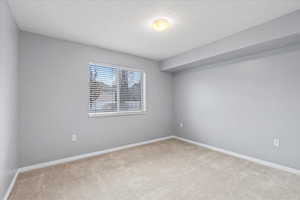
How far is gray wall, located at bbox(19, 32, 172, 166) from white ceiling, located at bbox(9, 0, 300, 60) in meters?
0.30

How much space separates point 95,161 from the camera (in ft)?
8.59

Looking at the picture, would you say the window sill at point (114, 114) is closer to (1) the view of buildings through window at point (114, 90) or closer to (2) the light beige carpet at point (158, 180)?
(1) the view of buildings through window at point (114, 90)

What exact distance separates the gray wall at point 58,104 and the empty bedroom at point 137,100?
2cm

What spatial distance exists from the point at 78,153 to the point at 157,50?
282 centimetres

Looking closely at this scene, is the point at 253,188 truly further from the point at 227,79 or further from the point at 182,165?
the point at 227,79

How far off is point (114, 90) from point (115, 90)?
1.0 inches

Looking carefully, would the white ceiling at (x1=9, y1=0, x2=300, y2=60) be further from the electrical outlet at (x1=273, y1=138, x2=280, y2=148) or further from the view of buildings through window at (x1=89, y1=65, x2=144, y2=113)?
the electrical outlet at (x1=273, y1=138, x2=280, y2=148)

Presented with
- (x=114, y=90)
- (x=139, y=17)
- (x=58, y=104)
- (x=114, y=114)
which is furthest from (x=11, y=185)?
(x=139, y=17)

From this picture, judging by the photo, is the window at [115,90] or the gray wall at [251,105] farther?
the window at [115,90]

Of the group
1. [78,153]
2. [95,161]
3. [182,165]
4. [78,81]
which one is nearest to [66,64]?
[78,81]

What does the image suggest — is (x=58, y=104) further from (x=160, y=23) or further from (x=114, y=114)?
(x=160, y=23)

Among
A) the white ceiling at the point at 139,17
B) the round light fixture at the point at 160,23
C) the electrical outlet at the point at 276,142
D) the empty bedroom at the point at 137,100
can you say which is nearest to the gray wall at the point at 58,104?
the empty bedroom at the point at 137,100

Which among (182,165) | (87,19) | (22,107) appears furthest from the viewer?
(182,165)

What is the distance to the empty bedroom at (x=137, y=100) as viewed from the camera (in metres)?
1.73
